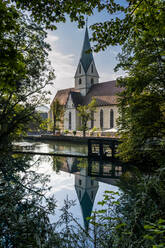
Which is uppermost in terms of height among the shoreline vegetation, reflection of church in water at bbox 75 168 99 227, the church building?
the church building

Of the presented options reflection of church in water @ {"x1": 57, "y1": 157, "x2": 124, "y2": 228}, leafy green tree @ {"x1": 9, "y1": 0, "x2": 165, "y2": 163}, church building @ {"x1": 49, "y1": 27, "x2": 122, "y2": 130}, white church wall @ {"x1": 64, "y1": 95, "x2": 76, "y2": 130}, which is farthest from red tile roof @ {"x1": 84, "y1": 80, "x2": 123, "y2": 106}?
leafy green tree @ {"x1": 9, "y1": 0, "x2": 165, "y2": 163}

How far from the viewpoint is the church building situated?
3872 centimetres

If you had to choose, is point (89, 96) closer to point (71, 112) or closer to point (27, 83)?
point (71, 112)

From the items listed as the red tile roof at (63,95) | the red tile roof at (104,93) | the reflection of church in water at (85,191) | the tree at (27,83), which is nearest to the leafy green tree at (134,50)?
the reflection of church in water at (85,191)

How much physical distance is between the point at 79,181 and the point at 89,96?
1428 inches

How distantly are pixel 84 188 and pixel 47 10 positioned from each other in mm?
6657

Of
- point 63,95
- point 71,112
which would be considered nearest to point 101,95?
point 71,112

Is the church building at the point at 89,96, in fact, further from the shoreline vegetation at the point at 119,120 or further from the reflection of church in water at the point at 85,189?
the reflection of church in water at the point at 85,189

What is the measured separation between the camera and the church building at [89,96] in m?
38.7

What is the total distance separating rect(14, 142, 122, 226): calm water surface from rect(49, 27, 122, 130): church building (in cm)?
2551

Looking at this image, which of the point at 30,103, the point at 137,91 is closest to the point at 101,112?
the point at 30,103

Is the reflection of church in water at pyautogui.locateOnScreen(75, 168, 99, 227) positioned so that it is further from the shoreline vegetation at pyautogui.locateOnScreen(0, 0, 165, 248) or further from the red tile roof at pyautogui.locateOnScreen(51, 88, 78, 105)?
the red tile roof at pyautogui.locateOnScreen(51, 88, 78, 105)

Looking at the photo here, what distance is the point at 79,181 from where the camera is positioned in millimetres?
9141

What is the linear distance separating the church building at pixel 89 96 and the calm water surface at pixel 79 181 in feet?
83.7
